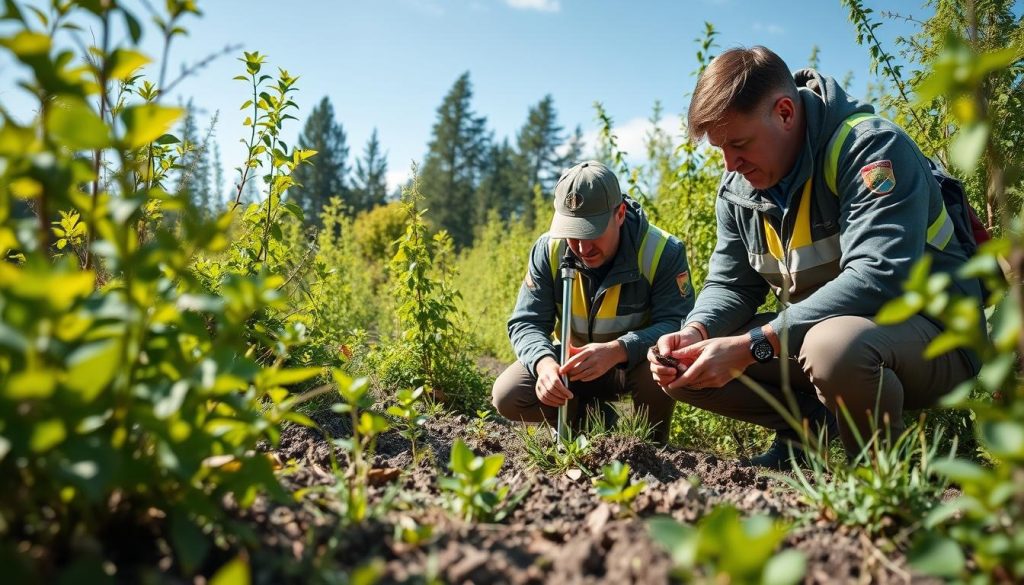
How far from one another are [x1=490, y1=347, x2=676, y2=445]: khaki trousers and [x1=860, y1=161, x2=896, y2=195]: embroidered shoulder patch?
1.29 meters

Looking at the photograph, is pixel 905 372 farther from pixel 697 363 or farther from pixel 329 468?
pixel 329 468

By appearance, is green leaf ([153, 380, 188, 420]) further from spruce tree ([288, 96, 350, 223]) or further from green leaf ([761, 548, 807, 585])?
spruce tree ([288, 96, 350, 223])

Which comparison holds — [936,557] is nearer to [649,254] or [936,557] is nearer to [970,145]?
[970,145]

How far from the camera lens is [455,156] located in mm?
42906

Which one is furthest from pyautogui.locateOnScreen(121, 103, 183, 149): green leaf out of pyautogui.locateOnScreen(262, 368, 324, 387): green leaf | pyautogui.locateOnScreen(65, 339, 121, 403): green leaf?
pyautogui.locateOnScreen(262, 368, 324, 387): green leaf

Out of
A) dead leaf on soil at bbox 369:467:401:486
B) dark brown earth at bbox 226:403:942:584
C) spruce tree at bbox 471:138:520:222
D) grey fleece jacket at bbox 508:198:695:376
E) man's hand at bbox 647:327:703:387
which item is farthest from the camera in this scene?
spruce tree at bbox 471:138:520:222

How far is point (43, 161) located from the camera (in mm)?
917

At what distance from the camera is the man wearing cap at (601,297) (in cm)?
323

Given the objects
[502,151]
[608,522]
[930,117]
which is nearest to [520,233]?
[930,117]

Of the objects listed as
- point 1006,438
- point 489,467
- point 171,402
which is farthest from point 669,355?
point 171,402

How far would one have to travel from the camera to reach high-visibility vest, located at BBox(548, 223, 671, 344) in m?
3.40

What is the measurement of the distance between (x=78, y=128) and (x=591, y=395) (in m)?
3.03

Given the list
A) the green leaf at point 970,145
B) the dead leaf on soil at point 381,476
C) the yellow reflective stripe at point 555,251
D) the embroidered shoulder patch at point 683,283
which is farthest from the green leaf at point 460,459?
the embroidered shoulder patch at point 683,283

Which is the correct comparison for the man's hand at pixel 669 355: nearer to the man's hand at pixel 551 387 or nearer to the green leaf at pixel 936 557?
the man's hand at pixel 551 387
